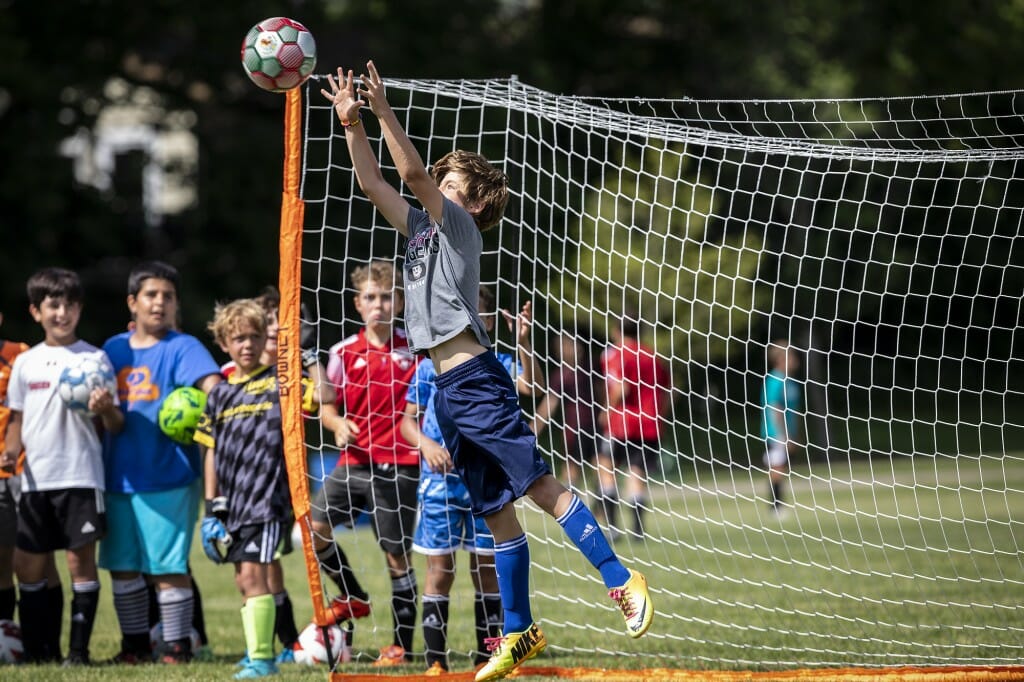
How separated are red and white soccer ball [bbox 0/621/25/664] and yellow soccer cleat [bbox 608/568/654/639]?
11.1ft

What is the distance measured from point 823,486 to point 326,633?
36.4 feet

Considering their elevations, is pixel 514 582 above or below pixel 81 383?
below

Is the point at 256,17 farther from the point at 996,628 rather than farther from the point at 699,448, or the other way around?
the point at 996,628

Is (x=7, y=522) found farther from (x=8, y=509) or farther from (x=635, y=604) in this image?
(x=635, y=604)

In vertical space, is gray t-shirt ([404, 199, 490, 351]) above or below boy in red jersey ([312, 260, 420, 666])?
above

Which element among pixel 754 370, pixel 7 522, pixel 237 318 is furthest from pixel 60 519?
pixel 754 370

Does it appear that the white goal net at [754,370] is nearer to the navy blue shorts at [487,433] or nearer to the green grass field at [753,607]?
the green grass field at [753,607]

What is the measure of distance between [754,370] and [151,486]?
8036mm

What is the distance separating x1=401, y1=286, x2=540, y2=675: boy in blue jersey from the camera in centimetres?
575

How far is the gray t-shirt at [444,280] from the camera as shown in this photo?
14.7ft

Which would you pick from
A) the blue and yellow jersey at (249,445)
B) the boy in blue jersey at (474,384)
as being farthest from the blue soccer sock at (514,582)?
the blue and yellow jersey at (249,445)

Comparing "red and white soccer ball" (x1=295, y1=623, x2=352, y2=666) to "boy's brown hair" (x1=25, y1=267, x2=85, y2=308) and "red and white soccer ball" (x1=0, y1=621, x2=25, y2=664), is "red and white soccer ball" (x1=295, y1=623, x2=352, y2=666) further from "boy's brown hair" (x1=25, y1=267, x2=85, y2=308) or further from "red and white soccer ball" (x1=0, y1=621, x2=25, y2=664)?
"boy's brown hair" (x1=25, y1=267, x2=85, y2=308)

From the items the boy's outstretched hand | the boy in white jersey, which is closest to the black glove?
the boy in white jersey

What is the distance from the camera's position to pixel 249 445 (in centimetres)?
580
